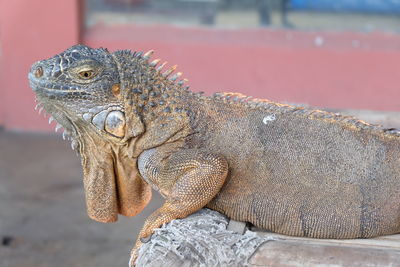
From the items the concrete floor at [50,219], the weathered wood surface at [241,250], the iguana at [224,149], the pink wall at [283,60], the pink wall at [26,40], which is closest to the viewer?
the weathered wood surface at [241,250]

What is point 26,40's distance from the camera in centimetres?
702

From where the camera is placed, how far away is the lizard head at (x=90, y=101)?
2439 millimetres

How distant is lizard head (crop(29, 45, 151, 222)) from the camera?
96.0 inches

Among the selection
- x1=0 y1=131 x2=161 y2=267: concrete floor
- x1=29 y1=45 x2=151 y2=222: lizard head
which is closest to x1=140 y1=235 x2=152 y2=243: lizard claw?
x1=29 y1=45 x2=151 y2=222: lizard head

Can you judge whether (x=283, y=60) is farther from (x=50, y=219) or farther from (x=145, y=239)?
(x=145, y=239)

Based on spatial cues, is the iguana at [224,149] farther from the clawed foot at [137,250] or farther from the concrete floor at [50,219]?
the concrete floor at [50,219]

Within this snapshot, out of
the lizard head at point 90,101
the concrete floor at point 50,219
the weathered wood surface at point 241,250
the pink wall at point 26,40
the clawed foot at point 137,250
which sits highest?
the lizard head at point 90,101

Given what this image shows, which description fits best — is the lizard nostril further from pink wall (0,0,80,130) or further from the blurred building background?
pink wall (0,0,80,130)

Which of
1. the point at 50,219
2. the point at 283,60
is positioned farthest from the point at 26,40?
the point at 283,60

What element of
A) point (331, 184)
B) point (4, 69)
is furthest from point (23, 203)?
point (331, 184)

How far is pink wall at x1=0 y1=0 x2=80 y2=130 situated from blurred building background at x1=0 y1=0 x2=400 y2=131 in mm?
11

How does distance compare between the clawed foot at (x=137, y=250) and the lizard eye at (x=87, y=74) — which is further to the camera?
the lizard eye at (x=87, y=74)

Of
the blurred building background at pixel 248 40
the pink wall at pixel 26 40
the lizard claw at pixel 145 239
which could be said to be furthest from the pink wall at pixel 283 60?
the lizard claw at pixel 145 239

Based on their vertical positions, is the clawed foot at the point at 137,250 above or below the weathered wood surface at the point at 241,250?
below
